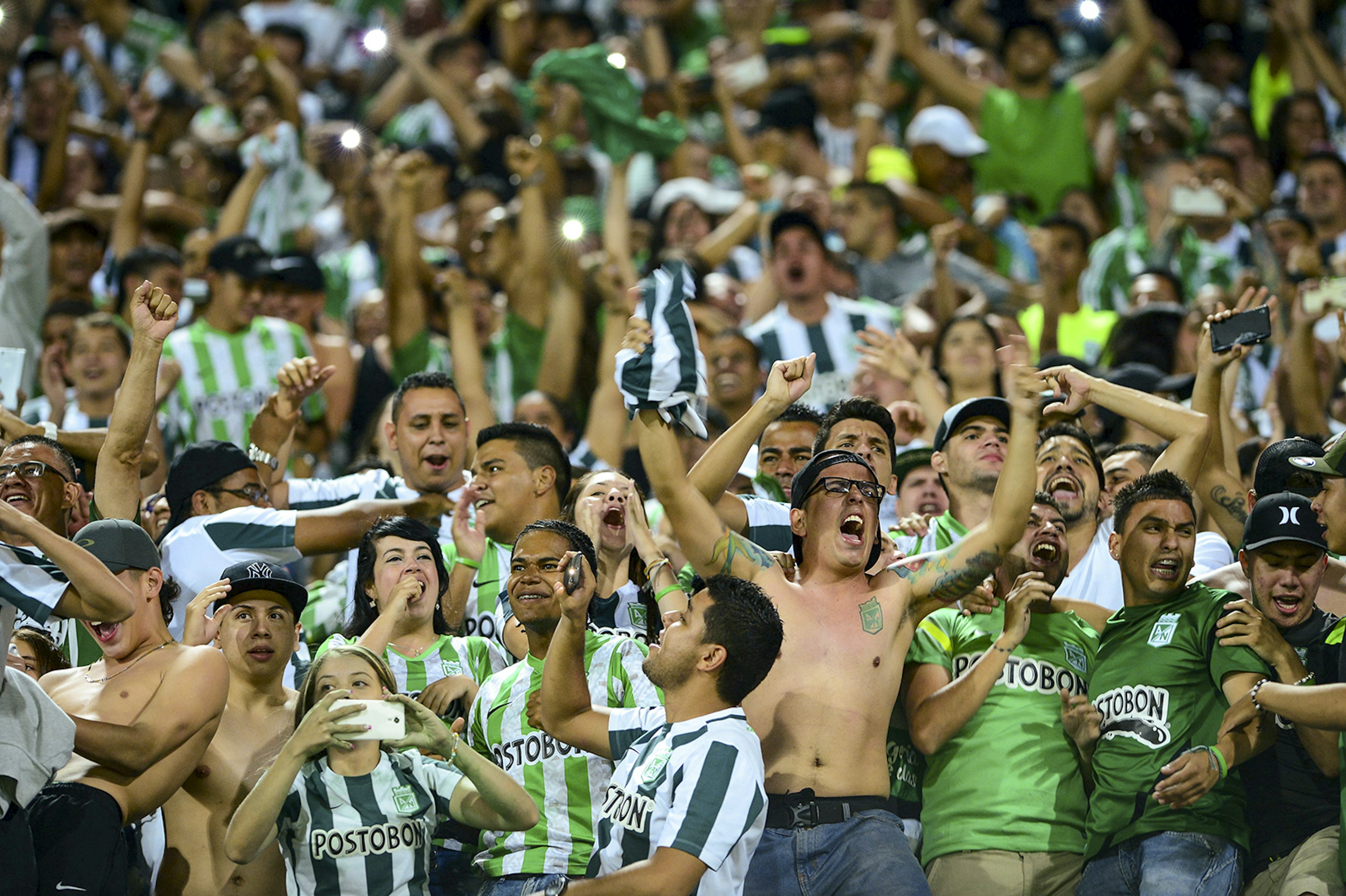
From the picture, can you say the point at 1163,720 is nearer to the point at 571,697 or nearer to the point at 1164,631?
the point at 1164,631

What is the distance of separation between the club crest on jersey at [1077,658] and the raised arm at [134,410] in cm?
368

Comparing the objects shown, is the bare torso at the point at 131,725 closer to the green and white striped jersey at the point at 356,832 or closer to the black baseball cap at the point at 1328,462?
the green and white striped jersey at the point at 356,832

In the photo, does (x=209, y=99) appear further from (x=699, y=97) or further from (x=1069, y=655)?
(x=1069, y=655)

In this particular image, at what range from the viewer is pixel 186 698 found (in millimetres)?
5184

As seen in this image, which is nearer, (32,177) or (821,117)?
(32,177)

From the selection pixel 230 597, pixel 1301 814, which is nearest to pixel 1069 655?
pixel 1301 814

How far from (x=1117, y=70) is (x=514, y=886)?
29.8ft

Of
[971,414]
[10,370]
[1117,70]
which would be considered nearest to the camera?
[971,414]

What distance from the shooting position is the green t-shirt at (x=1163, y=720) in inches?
219

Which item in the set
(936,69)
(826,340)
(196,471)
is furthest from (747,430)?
(936,69)

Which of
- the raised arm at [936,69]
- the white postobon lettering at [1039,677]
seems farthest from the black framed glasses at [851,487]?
the raised arm at [936,69]

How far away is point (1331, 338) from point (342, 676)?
6271mm

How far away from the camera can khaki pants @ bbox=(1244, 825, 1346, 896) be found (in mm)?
5309

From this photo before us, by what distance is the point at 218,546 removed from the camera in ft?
21.1
